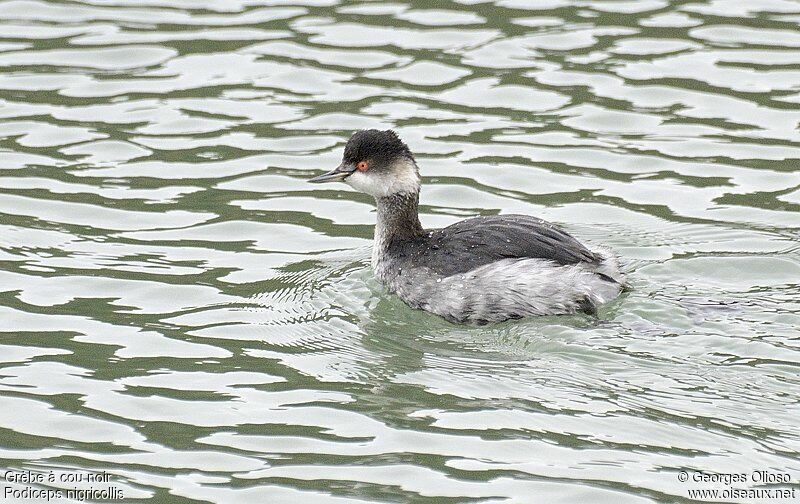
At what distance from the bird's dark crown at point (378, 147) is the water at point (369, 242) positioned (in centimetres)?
73

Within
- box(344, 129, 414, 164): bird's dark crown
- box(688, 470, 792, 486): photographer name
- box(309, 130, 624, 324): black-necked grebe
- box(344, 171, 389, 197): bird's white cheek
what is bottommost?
box(688, 470, 792, 486): photographer name

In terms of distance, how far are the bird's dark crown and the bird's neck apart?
24 centimetres

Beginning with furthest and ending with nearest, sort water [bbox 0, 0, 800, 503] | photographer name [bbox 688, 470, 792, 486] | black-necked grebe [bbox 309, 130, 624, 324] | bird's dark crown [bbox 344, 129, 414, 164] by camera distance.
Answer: bird's dark crown [bbox 344, 129, 414, 164] → black-necked grebe [bbox 309, 130, 624, 324] → water [bbox 0, 0, 800, 503] → photographer name [bbox 688, 470, 792, 486]

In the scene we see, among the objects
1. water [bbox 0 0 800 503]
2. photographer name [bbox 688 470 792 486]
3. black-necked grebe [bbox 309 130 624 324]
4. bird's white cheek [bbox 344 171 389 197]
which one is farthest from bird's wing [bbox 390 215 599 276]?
photographer name [bbox 688 470 792 486]

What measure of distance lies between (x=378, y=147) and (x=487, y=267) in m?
1.16

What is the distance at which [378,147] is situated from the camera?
8.87m

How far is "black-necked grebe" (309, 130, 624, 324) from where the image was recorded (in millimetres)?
8102

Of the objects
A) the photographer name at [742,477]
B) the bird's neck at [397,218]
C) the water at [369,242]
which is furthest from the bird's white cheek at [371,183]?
the photographer name at [742,477]

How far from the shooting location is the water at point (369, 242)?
6.47m

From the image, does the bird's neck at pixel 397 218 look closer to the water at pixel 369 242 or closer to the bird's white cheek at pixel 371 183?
the bird's white cheek at pixel 371 183

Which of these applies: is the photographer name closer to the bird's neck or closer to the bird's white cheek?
the bird's neck

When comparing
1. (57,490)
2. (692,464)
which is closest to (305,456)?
(57,490)

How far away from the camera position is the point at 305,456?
645 centimetres

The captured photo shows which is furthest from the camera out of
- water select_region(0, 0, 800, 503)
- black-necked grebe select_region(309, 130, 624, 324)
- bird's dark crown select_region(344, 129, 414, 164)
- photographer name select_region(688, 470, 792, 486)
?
bird's dark crown select_region(344, 129, 414, 164)
